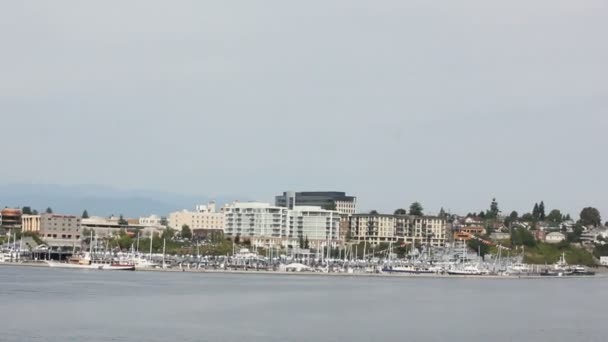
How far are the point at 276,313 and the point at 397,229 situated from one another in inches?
3654

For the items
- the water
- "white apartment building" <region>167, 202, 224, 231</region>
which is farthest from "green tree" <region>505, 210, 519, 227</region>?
the water

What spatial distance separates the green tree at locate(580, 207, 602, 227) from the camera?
17688 centimetres

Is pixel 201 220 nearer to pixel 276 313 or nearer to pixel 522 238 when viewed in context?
pixel 522 238

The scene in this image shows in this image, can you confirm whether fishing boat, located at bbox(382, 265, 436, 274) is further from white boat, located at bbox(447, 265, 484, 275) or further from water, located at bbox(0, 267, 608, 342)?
water, located at bbox(0, 267, 608, 342)

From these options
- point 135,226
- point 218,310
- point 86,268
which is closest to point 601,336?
point 218,310

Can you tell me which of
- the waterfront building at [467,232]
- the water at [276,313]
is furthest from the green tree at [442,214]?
the water at [276,313]

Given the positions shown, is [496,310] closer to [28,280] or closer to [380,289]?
[380,289]

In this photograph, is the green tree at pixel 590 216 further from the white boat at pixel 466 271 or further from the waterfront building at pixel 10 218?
the waterfront building at pixel 10 218

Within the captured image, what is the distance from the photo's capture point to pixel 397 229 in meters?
142

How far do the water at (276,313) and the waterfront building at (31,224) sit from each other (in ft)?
218

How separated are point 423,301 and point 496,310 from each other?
6.02 metres

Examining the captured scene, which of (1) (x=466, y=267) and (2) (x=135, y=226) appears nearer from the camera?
(1) (x=466, y=267)

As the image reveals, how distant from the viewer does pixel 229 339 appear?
38.6 meters

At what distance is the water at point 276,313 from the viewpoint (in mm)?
40625
